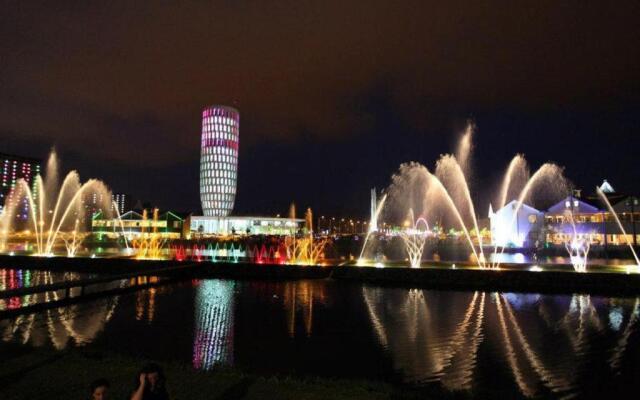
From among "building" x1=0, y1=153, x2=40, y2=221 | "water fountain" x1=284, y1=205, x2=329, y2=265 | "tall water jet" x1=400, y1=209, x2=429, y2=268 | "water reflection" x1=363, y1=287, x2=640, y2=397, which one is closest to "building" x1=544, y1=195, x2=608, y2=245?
"tall water jet" x1=400, y1=209, x2=429, y2=268

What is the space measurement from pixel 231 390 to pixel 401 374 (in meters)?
5.24

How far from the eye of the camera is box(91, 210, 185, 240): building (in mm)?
110794

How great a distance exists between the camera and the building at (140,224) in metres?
111

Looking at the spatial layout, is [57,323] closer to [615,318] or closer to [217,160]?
[615,318]

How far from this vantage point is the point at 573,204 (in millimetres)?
70188

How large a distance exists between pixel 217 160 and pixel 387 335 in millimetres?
144545

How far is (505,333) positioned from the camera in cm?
1697

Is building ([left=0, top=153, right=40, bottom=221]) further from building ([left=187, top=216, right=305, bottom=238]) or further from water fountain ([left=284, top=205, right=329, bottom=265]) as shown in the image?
water fountain ([left=284, top=205, right=329, bottom=265])

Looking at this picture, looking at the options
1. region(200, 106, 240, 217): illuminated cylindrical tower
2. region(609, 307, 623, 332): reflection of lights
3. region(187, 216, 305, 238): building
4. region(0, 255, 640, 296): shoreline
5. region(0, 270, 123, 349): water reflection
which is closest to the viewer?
region(0, 270, 123, 349): water reflection

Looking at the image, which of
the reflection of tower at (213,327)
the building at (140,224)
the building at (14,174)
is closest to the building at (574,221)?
the reflection of tower at (213,327)

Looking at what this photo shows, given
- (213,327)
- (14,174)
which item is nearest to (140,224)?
(14,174)

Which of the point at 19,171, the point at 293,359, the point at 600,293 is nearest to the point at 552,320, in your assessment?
the point at 600,293

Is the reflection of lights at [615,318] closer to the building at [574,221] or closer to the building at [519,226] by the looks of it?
the building at [574,221]

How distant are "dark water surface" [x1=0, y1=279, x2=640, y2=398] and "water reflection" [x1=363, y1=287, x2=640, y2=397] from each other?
0.15 feet
